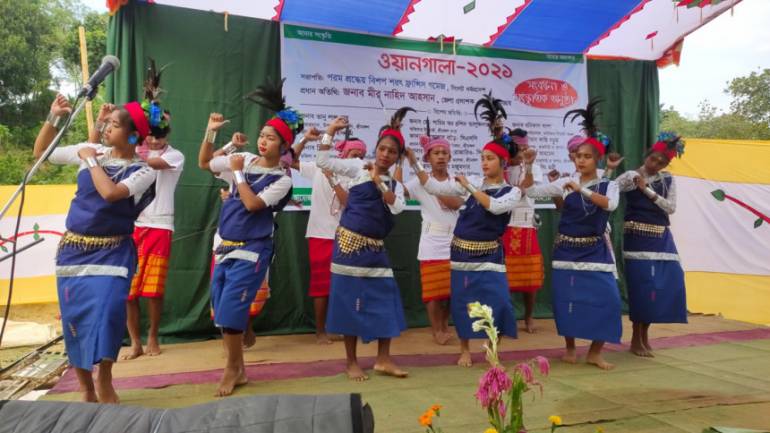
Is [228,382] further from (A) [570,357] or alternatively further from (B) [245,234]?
(A) [570,357]

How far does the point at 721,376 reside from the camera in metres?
3.83

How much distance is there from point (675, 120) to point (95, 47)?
3753 cm

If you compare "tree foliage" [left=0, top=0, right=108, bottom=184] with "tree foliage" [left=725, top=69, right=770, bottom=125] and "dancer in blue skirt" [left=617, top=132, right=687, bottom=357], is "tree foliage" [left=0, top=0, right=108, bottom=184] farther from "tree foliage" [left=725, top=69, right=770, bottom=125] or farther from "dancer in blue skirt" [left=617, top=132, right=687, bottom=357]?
"tree foliage" [left=725, top=69, right=770, bottom=125]

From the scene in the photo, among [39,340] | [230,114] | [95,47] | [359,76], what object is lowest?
[39,340]

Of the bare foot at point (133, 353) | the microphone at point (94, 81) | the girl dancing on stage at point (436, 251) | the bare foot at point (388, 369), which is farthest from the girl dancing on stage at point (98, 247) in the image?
the girl dancing on stage at point (436, 251)

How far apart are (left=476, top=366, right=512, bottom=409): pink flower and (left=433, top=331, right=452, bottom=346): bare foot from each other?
3460mm

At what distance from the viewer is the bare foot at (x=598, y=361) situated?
4.02m

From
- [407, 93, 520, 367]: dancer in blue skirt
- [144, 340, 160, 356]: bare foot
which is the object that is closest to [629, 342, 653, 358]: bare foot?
[407, 93, 520, 367]: dancer in blue skirt

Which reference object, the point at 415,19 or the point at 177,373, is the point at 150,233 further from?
the point at 415,19

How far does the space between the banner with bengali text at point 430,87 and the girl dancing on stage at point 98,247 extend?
219cm

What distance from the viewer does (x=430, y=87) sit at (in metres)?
5.71

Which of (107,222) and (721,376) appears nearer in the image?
(107,222)

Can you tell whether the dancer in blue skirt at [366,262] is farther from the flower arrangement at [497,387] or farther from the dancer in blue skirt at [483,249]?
the flower arrangement at [497,387]

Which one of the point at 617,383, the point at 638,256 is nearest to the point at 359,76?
the point at 638,256
